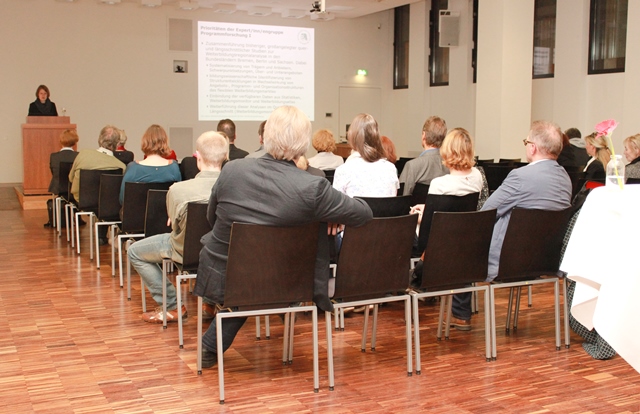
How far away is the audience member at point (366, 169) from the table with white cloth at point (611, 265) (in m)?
2.07

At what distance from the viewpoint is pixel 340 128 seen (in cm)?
1597

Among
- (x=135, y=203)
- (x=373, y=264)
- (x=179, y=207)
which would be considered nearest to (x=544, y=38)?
(x=135, y=203)

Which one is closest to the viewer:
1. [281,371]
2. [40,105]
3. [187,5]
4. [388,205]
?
[281,371]

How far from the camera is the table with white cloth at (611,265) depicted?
6.94 feet

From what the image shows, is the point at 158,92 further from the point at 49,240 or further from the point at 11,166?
the point at 49,240

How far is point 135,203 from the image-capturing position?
5.29 meters

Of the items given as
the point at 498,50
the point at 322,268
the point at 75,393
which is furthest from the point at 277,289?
the point at 498,50

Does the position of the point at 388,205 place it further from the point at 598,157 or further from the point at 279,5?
the point at 279,5

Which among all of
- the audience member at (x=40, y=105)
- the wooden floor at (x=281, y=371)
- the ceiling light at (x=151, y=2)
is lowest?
the wooden floor at (x=281, y=371)

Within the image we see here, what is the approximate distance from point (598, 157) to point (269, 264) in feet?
13.4

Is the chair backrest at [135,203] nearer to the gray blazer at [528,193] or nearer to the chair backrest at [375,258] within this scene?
the chair backrest at [375,258]

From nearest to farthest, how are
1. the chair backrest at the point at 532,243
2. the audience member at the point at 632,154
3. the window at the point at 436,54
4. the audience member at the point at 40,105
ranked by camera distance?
the chair backrest at the point at 532,243
the audience member at the point at 632,154
the audience member at the point at 40,105
the window at the point at 436,54

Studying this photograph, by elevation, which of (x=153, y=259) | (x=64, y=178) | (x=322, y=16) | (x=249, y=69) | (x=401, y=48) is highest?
(x=322, y=16)

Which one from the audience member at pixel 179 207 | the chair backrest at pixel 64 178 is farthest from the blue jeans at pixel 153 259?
the chair backrest at pixel 64 178
